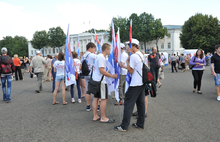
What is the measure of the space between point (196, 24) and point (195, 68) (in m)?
45.4

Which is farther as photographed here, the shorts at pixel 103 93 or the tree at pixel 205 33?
the tree at pixel 205 33

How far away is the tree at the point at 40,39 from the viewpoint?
93250 mm

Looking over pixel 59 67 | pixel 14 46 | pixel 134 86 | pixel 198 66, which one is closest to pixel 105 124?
pixel 134 86

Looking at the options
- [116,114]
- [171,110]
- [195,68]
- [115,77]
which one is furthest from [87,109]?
[195,68]

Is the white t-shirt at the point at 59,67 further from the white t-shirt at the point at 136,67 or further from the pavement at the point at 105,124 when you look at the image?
the white t-shirt at the point at 136,67

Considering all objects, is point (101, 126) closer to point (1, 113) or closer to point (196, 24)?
point (1, 113)

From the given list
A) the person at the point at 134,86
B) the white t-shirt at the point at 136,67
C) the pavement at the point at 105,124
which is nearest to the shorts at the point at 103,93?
the pavement at the point at 105,124

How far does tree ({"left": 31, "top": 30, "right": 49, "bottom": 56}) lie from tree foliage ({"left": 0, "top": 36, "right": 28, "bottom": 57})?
26.3 meters

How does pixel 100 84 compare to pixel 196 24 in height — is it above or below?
below

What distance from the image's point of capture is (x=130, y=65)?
4316mm

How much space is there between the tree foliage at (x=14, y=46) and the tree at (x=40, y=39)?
86.4ft

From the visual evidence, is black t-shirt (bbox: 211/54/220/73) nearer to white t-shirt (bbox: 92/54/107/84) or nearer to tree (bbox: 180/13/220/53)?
white t-shirt (bbox: 92/54/107/84)

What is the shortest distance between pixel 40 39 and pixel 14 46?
31388 mm

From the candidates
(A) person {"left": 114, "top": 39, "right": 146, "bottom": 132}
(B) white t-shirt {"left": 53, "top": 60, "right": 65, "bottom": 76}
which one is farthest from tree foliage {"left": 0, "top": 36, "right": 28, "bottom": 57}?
(A) person {"left": 114, "top": 39, "right": 146, "bottom": 132}
